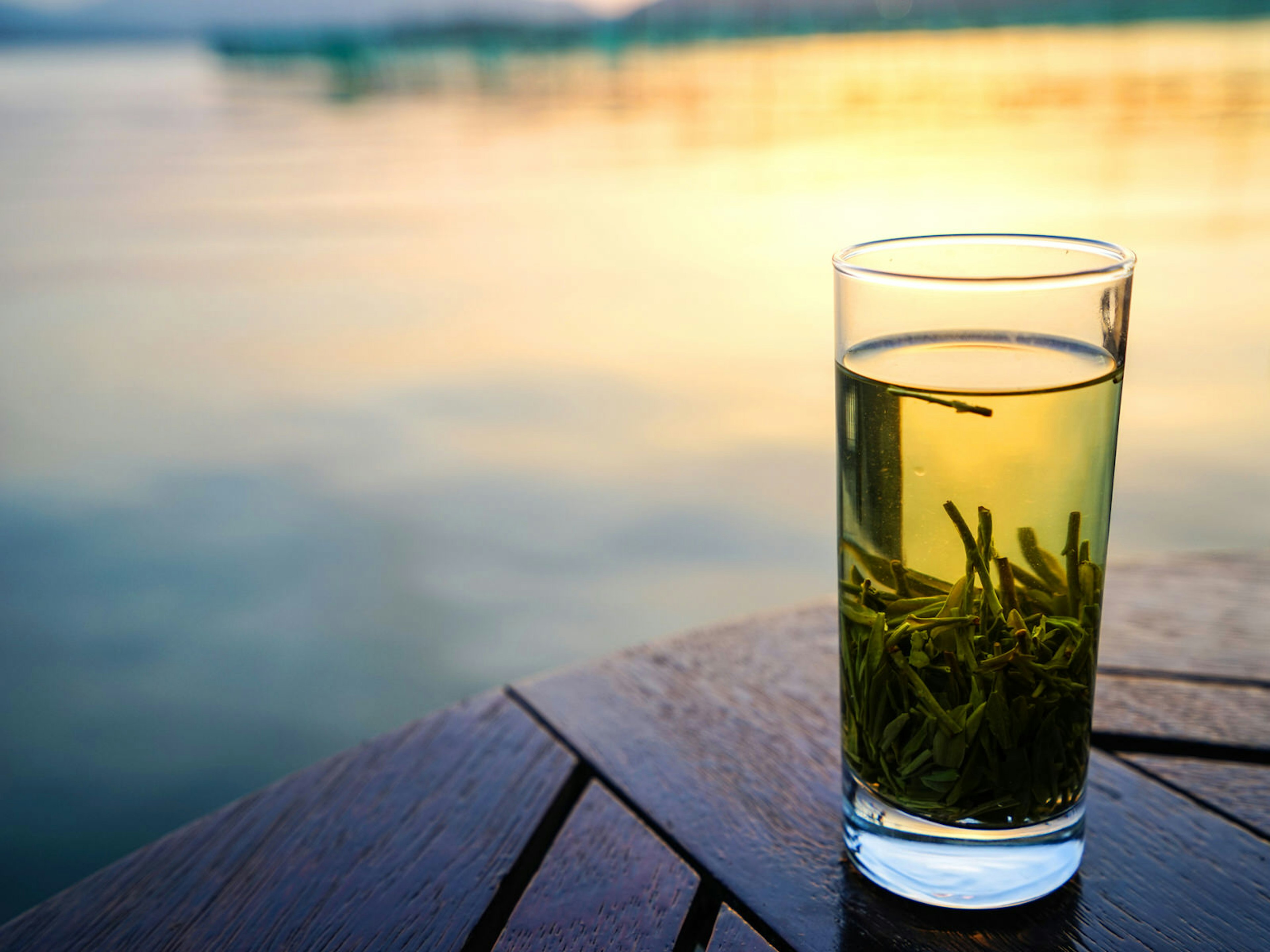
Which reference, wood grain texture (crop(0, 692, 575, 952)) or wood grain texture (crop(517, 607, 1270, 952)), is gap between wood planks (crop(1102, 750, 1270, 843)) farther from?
wood grain texture (crop(0, 692, 575, 952))

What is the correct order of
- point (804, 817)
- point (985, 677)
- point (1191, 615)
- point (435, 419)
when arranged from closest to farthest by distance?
point (985, 677) → point (804, 817) → point (1191, 615) → point (435, 419)

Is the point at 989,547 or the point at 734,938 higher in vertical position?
the point at 989,547

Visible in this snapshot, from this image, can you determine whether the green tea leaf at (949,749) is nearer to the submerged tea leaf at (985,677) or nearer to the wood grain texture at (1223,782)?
the submerged tea leaf at (985,677)

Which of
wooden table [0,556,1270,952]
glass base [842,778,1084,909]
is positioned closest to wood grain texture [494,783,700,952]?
wooden table [0,556,1270,952]

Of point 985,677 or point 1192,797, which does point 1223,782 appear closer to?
point 1192,797

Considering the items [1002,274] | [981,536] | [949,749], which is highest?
[1002,274]

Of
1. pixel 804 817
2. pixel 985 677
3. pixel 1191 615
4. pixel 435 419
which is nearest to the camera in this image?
pixel 985 677

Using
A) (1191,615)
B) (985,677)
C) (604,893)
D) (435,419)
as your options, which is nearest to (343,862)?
(604,893)
